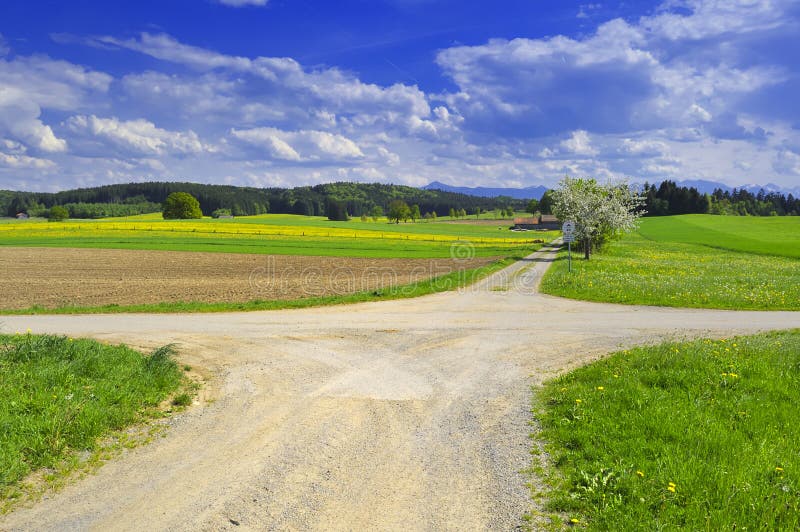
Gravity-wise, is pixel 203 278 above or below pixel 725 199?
below

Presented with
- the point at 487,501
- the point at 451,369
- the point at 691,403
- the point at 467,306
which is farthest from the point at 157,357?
the point at 467,306

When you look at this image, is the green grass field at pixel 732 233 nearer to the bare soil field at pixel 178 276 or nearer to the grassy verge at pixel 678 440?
the bare soil field at pixel 178 276

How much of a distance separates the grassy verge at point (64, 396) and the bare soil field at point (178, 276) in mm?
13177

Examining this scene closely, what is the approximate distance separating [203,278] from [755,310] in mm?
31529

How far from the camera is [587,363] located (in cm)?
1188

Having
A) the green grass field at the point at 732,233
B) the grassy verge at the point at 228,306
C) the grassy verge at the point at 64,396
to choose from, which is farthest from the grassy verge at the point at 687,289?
the green grass field at the point at 732,233

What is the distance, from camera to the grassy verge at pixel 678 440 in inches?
210

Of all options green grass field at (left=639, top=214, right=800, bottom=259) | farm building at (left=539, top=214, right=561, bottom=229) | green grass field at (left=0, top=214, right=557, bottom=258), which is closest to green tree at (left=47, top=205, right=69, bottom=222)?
green grass field at (left=0, top=214, right=557, bottom=258)

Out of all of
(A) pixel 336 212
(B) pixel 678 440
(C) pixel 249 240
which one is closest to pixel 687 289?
(B) pixel 678 440

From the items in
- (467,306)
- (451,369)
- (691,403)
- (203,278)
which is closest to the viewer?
(691,403)

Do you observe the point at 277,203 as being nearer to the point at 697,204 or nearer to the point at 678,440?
the point at 697,204

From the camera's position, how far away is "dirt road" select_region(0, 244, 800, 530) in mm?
5668

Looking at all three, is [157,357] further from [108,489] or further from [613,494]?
[613,494]

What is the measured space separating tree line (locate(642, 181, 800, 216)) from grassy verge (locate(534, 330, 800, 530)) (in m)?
131
